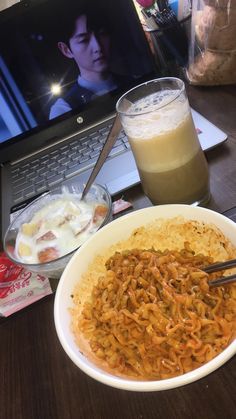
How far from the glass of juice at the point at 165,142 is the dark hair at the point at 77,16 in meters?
0.48

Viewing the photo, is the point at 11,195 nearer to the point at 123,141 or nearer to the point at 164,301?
the point at 123,141

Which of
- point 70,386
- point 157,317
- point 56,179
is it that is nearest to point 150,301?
point 157,317

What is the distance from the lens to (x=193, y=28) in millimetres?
1037

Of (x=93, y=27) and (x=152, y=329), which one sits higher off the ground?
(x=93, y=27)

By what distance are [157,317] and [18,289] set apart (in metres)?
0.33

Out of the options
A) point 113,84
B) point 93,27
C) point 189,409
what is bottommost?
point 189,409

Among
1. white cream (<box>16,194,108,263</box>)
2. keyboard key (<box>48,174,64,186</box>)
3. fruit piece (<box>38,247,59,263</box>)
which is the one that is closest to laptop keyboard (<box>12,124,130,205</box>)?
keyboard key (<box>48,174,64,186</box>)

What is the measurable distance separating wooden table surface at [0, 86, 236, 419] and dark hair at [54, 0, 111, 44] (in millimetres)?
542

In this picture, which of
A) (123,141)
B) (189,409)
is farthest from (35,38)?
(189,409)

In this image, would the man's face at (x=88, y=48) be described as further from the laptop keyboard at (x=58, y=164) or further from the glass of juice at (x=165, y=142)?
the glass of juice at (x=165, y=142)

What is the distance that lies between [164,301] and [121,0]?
86 centimetres

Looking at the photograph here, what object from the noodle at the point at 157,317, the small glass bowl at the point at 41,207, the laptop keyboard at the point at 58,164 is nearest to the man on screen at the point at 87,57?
the laptop keyboard at the point at 58,164

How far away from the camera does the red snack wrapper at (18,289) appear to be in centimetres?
70

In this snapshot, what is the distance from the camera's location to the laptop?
1023mm
